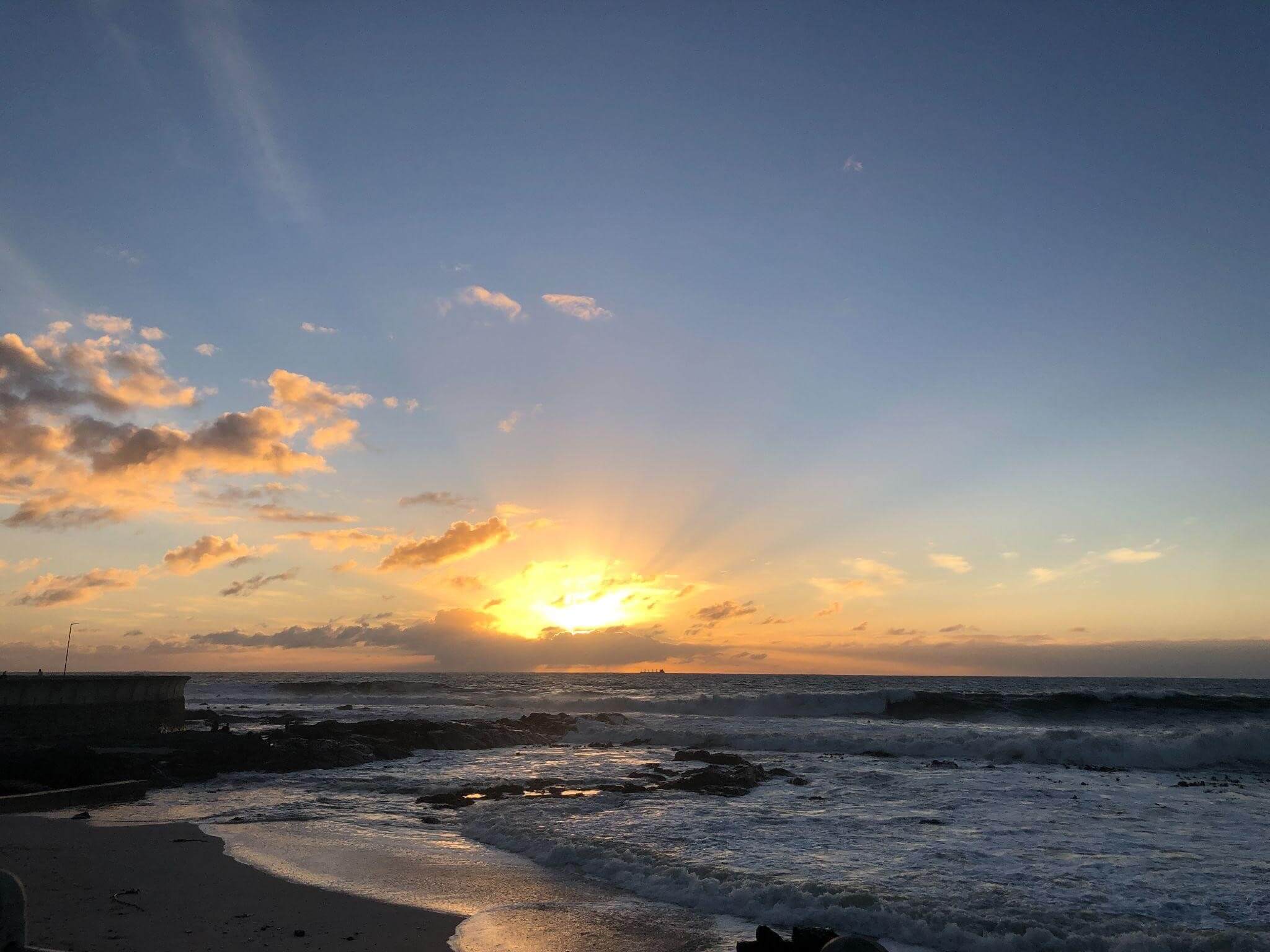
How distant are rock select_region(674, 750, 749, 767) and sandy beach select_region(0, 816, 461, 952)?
1885cm

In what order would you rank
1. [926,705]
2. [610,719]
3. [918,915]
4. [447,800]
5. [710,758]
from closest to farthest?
[918,915], [447,800], [710,758], [610,719], [926,705]

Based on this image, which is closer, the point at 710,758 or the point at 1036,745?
the point at 710,758

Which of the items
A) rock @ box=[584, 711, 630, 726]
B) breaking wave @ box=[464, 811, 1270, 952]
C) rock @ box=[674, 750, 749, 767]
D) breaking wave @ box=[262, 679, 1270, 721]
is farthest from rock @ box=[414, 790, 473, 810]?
breaking wave @ box=[262, 679, 1270, 721]

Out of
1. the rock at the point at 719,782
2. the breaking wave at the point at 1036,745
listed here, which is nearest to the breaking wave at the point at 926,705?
the breaking wave at the point at 1036,745

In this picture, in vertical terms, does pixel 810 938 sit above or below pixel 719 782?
above

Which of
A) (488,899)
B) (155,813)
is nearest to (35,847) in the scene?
(155,813)

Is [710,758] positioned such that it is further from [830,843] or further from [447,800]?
[830,843]

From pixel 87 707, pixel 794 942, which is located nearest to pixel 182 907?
pixel 794 942

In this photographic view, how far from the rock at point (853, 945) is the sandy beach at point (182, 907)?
18.6ft

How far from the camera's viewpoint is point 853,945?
15.6 feet

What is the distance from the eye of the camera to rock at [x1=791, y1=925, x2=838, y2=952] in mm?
6848

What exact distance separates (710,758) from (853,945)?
26.0 m

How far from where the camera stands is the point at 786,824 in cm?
1680

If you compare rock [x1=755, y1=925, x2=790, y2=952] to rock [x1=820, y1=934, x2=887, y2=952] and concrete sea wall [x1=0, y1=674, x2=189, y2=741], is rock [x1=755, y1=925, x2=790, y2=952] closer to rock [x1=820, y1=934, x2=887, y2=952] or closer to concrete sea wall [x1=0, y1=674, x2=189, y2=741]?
rock [x1=820, y1=934, x2=887, y2=952]
